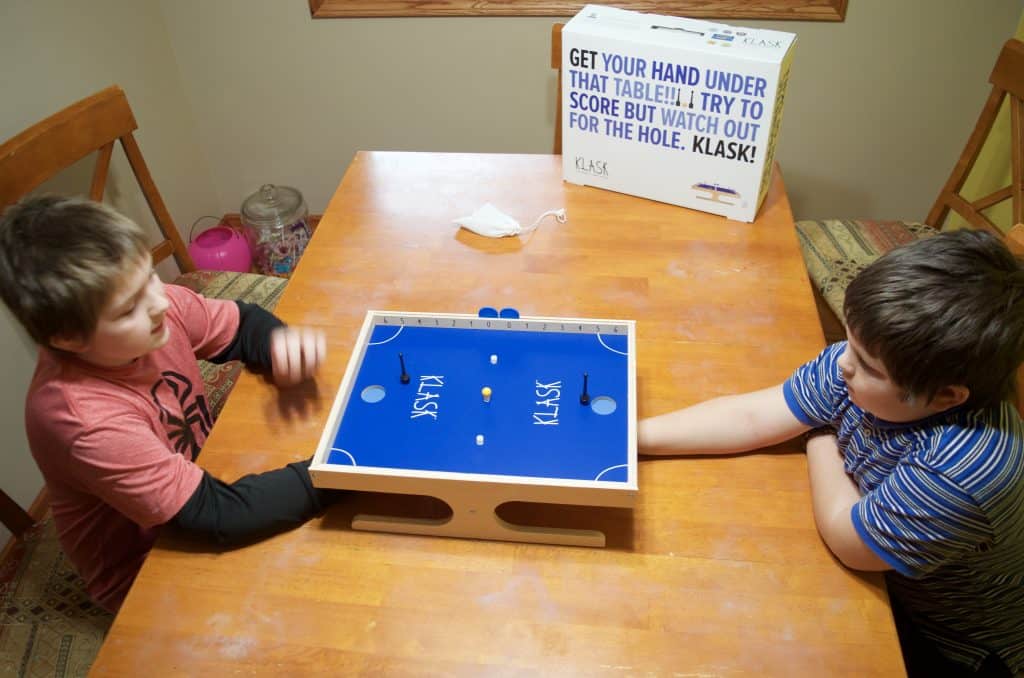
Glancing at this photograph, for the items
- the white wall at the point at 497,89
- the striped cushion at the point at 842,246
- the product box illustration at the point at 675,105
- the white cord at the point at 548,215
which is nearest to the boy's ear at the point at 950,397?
the product box illustration at the point at 675,105

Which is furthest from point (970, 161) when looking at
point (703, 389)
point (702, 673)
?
point (702, 673)

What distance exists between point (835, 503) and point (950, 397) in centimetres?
18

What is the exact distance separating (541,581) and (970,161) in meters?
1.55

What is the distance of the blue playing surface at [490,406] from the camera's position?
818mm

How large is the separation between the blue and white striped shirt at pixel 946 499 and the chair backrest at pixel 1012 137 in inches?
33.4

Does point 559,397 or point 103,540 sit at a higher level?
point 559,397

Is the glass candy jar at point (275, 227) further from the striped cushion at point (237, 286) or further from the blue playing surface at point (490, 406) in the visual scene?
the blue playing surface at point (490, 406)

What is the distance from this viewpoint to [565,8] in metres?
2.05

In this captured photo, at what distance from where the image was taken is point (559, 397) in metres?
0.90

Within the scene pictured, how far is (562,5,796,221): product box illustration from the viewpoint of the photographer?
119 centimetres

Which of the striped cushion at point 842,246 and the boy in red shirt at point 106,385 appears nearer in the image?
the boy in red shirt at point 106,385

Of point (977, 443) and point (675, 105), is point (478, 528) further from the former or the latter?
point (675, 105)

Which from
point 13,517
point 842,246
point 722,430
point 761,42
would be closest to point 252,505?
point 722,430

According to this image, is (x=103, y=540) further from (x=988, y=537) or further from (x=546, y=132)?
(x=546, y=132)
